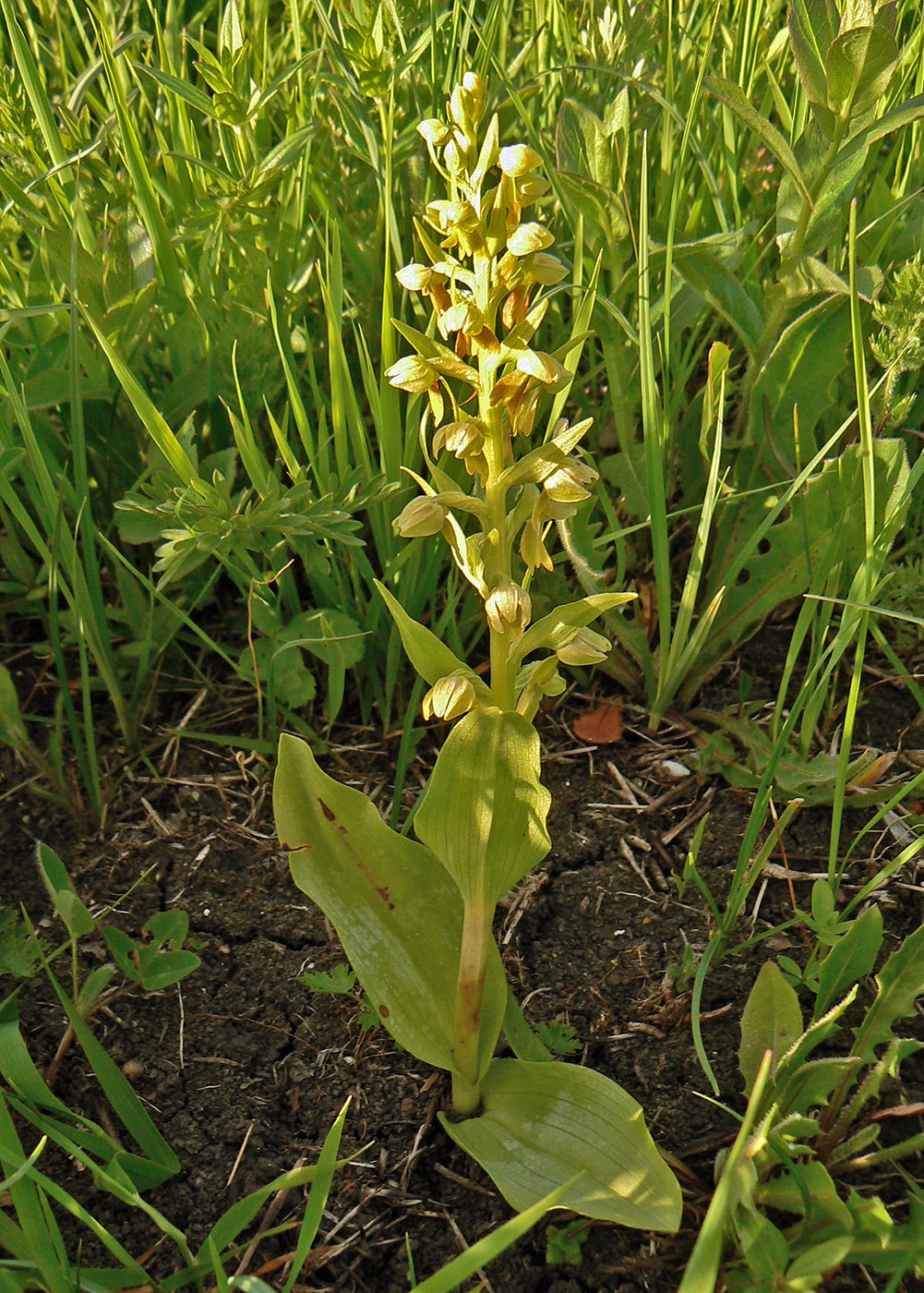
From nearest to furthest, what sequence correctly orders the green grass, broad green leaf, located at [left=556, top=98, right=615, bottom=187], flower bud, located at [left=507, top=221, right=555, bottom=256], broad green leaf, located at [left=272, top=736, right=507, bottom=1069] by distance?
flower bud, located at [left=507, top=221, right=555, bottom=256], broad green leaf, located at [left=272, top=736, right=507, bottom=1069], the green grass, broad green leaf, located at [left=556, top=98, right=615, bottom=187]

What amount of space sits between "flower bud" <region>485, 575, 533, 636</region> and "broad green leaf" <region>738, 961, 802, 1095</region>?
0.56m

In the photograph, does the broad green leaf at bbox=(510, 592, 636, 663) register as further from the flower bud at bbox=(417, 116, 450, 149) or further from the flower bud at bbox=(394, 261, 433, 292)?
the flower bud at bbox=(417, 116, 450, 149)

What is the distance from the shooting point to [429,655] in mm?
1103

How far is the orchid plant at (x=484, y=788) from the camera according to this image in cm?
101

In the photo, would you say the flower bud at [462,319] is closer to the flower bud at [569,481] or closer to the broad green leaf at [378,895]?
the flower bud at [569,481]

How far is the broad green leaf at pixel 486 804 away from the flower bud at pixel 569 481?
0.24 meters

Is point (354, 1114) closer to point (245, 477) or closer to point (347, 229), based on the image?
point (245, 477)

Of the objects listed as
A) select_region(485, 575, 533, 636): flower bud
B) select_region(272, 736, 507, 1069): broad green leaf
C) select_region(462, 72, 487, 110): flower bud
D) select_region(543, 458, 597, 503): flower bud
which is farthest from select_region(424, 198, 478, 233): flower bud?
select_region(272, 736, 507, 1069): broad green leaf

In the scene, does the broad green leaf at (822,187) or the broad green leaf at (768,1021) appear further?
the broad green leaf at (822,187)

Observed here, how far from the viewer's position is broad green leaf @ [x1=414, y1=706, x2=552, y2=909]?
1.09 m

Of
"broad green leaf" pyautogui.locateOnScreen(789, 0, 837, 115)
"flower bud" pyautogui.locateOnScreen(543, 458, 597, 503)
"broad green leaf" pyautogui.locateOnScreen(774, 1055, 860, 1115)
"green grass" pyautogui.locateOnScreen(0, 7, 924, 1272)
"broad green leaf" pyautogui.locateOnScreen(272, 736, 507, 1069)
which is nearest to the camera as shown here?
"flower bud" pyautogui.locateOnScreen(543, 458, 597, 503)

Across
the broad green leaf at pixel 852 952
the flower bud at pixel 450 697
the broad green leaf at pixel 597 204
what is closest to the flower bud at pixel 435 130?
the flower bud at pixel 450 697

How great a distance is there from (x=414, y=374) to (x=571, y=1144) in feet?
2.99

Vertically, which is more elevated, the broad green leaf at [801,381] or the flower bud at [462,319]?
the flower bud at [462,319]
